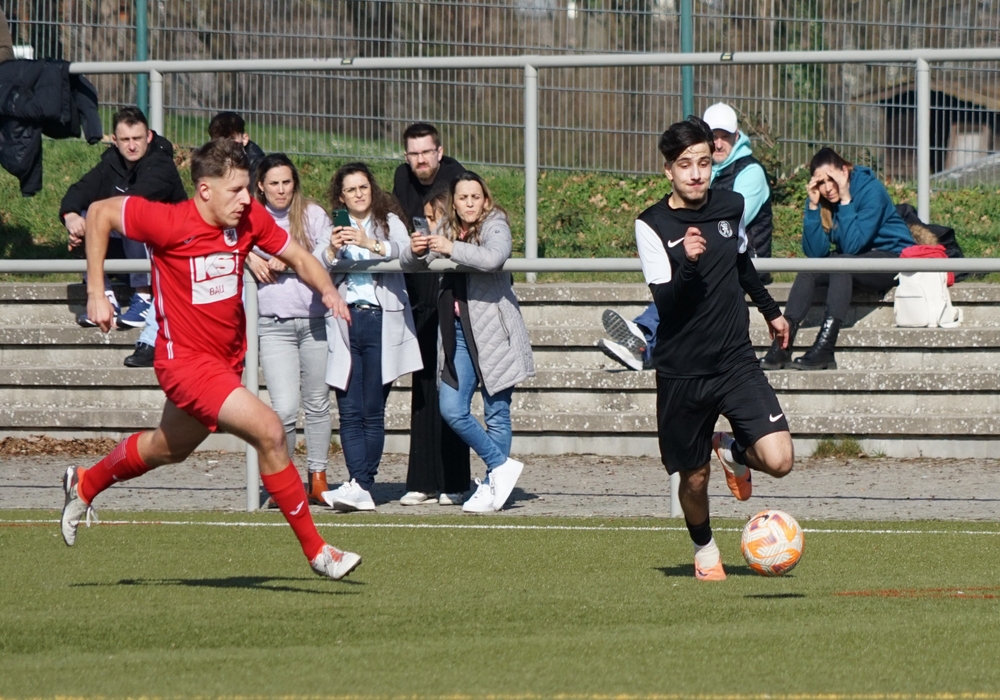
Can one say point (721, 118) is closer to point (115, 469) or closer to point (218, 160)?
point (218, 160)

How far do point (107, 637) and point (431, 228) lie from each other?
414 cm

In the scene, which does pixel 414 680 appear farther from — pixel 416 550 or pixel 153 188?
pixel 153 188

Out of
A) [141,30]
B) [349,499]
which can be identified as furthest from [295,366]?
[141,30]

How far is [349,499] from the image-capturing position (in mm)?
8711

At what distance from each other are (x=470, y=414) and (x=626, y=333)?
7.12ft

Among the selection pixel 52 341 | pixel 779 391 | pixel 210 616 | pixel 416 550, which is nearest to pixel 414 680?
pixel 210 616

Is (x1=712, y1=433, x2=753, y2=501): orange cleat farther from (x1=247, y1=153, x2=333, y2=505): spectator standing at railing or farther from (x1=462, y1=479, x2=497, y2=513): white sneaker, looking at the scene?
(x1=247, y1=153, x2=333, y2=505): spectator standing at railing

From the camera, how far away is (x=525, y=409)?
10.9m

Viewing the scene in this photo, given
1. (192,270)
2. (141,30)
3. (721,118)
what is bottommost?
(192,270)

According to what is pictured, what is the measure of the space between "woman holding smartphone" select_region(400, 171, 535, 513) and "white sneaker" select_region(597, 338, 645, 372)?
1.82 meters

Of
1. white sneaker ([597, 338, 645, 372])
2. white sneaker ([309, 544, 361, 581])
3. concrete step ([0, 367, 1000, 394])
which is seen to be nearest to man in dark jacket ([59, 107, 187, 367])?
concrete step ([0, 367, 1000, 394])

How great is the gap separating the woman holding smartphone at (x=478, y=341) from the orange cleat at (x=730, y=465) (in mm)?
2030

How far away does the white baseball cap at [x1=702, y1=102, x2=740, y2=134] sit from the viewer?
33.6ft

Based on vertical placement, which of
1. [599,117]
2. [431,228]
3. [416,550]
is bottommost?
[416,550]
